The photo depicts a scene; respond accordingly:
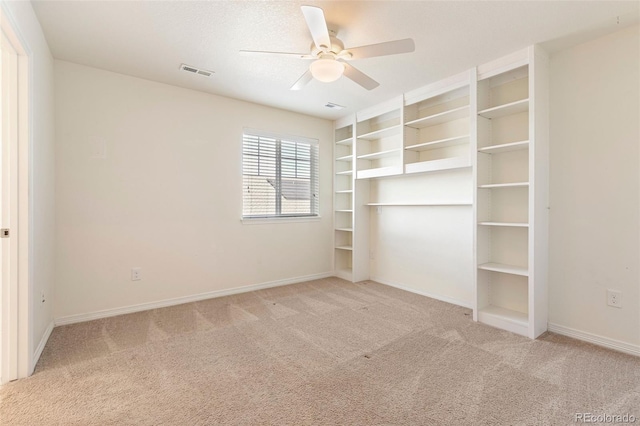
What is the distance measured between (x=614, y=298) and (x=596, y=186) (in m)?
0.90

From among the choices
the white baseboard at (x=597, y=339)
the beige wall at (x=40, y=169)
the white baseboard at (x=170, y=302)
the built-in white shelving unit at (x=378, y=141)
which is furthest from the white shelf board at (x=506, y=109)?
the beige wall at (x=40, y=169)

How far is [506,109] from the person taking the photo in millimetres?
2877

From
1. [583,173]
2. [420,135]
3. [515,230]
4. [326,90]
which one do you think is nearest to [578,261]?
[515,230]

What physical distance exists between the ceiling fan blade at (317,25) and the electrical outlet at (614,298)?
9.52 feet

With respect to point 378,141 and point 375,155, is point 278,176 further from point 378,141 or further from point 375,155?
point 378,141

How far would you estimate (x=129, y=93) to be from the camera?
322 cm

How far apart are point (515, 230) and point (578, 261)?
0.55 meters

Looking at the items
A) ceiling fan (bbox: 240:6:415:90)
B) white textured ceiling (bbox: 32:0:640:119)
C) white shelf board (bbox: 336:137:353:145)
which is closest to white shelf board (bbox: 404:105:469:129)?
white textured ceiling (bbox: 32:0:640:119)

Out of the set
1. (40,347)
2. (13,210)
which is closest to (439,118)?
(13,210)

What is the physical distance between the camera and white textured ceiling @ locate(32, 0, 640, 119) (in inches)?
82.7

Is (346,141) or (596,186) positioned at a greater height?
(346,141)

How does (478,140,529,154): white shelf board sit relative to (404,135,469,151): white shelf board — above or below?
below

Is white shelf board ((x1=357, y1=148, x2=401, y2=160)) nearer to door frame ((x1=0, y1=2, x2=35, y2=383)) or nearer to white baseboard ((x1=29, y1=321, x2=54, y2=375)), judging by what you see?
door frame ((x1=0, y1=2, x2=35, y2=383))

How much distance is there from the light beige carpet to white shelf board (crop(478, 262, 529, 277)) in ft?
1.78
